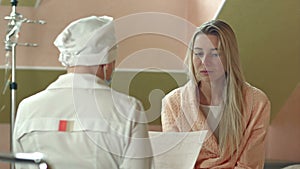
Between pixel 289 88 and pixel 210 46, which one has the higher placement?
pixel 210 46

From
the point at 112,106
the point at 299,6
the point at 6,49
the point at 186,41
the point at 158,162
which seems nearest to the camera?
the point at 112,106

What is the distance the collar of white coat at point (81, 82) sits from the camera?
103cm

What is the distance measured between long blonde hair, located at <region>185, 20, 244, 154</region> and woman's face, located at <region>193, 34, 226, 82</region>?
0.5 inches

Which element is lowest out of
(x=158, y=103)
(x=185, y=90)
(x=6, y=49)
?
(x=158, y=103)

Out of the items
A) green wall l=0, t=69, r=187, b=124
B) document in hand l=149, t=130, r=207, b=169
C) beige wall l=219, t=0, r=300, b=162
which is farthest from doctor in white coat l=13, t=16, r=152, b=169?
green wall l=0, t=69, r=187, b=124

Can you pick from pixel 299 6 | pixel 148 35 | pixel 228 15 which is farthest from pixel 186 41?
pixel 299 6

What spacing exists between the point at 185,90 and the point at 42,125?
54cm

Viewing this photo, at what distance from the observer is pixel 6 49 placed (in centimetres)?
219

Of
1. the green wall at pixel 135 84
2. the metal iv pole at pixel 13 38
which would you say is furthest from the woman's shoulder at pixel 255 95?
the metal iv pole at pixel 13 38

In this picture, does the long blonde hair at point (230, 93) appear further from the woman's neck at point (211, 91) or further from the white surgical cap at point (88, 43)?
the white surgical cap at point (88, 43)

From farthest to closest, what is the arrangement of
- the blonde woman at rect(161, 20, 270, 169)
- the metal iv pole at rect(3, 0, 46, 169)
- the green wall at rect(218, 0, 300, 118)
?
the metal iv pole at rect(3, 0, 46, 169)
the green wall at rect(218, 0, 300, 118)
the blonde woman at rect(161, 20, 270, 169)

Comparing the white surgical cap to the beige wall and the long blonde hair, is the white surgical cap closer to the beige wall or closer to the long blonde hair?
the long blonde hair

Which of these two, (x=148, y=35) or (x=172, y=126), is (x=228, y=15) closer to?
(x=148, y=35)

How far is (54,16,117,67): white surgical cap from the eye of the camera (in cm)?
103
